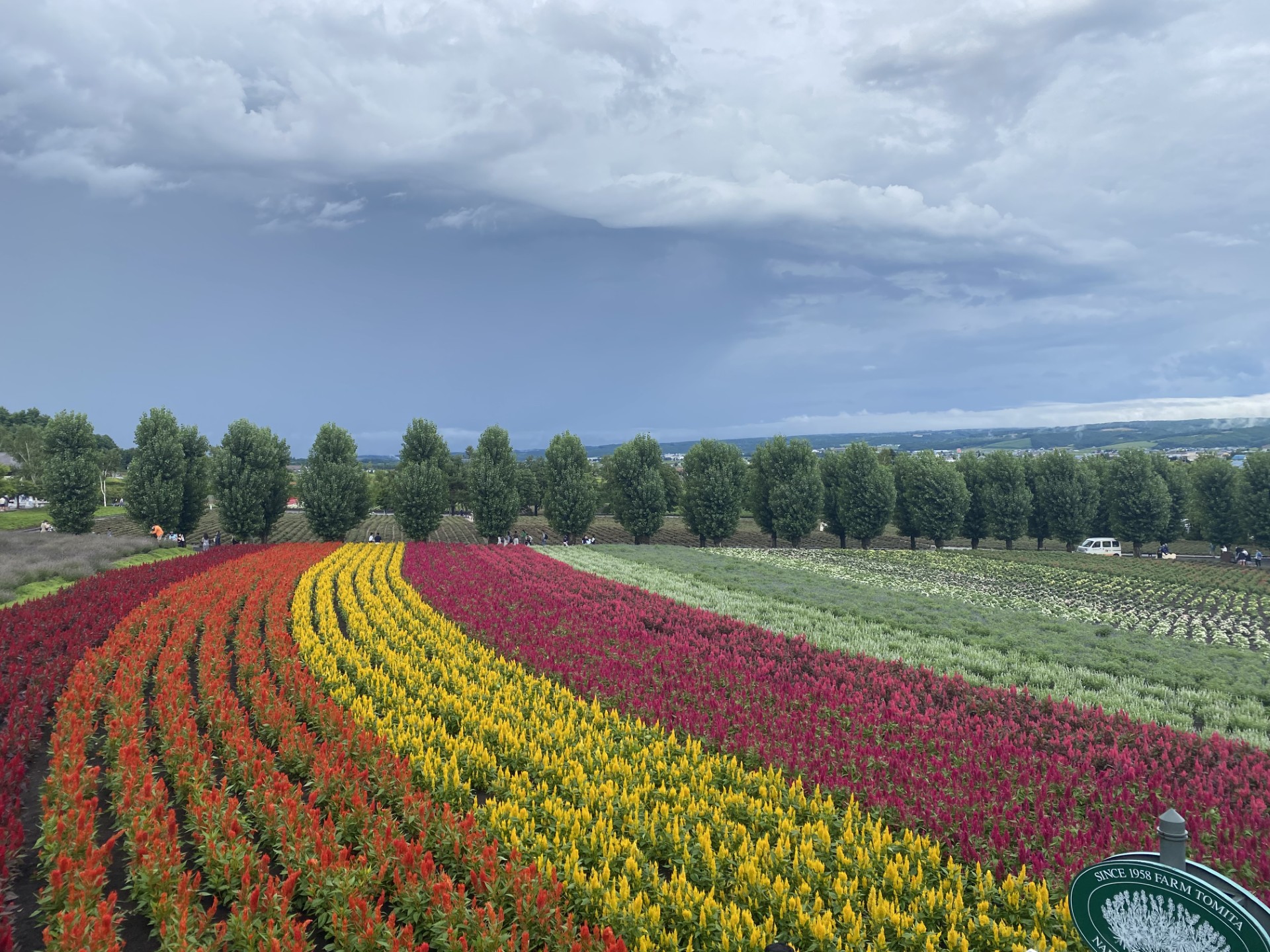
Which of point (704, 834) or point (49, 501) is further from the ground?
point (49, 501)

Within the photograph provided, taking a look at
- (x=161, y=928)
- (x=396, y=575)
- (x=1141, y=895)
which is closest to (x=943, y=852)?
(x=1141, y=895)

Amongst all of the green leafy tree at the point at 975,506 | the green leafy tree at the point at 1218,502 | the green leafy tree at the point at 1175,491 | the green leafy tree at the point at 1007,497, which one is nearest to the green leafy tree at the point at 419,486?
the green leafy tree at the point at 975,506

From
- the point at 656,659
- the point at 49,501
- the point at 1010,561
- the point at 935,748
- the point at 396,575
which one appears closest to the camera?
the point at 935,748

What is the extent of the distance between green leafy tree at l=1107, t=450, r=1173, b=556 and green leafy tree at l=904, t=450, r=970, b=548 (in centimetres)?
1526

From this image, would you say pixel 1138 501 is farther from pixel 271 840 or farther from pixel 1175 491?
pixel 271 840

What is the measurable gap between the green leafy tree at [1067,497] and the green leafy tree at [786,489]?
22.6 m

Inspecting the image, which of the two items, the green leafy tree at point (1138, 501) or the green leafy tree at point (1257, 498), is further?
the green leafy tree at point (1138, 501)

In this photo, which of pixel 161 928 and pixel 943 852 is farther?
pixel 943 852

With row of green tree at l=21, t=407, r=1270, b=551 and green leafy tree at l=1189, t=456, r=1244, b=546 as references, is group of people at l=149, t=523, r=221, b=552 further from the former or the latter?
green leafy tree at l=1189, t=456, r=1244, b=546

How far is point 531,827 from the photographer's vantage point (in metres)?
6.88

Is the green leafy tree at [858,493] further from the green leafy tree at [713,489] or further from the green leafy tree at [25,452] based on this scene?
the green leafy tree at [25,452]

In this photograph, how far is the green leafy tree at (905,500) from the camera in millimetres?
63312

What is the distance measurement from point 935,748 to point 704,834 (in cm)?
450

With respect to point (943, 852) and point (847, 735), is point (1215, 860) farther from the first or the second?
point (847, 735)
